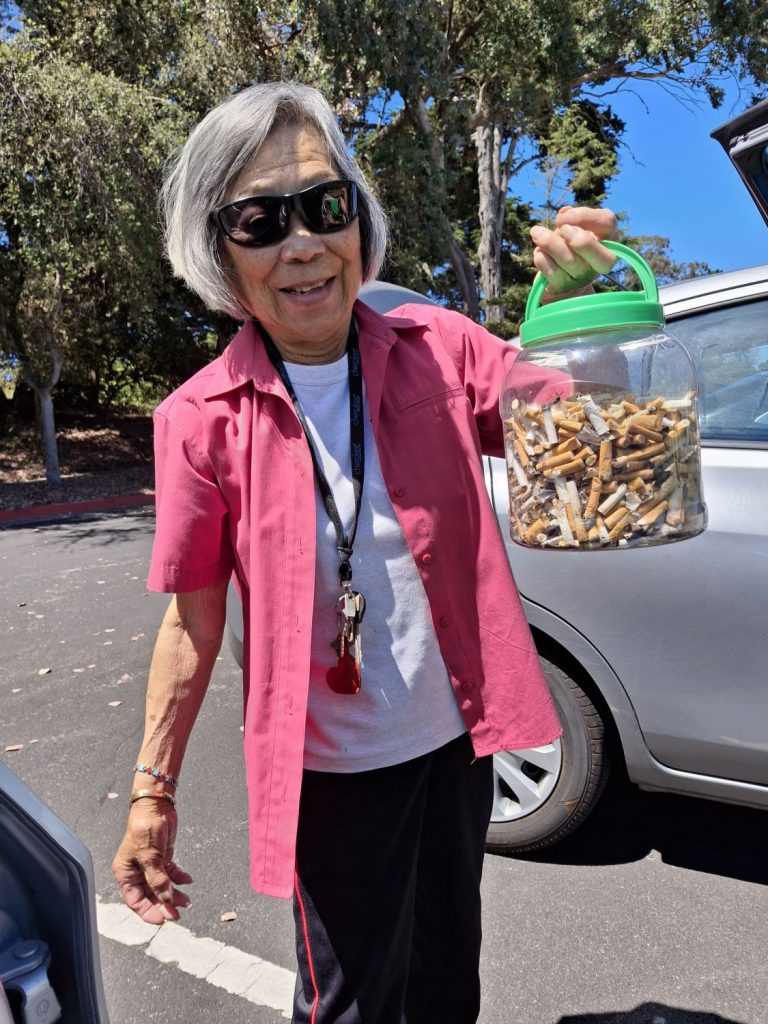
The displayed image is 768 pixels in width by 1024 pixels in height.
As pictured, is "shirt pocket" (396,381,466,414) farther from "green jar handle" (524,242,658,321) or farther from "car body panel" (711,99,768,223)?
"car body panel" (711,99,768,223)

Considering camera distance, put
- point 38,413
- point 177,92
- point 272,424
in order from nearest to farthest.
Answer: point 272,424, point 177,92, point 38,413

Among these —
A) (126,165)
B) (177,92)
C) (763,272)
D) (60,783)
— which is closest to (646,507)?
(763,272)

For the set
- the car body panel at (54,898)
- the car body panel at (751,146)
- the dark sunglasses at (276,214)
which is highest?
the car body panel at (751,146)

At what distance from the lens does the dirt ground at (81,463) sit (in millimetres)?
16062

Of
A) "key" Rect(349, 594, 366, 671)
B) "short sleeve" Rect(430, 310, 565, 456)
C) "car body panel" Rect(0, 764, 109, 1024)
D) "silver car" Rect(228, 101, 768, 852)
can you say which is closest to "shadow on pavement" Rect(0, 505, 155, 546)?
"silver car" Rect(228, 101, 768, 852)

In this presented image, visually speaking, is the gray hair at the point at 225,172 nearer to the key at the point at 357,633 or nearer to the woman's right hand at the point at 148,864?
the key at the point at 357,633

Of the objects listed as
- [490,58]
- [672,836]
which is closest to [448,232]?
[490,58]

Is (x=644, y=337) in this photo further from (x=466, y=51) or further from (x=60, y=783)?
(x=466, y=51)

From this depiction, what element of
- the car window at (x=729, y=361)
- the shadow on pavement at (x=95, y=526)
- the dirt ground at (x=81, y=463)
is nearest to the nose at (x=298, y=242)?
the car window at (x=729, y=361)

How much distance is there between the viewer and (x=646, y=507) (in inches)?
53.2

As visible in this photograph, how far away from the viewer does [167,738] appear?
1558 millimetres

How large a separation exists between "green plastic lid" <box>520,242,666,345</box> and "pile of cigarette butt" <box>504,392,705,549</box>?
13 centimetres

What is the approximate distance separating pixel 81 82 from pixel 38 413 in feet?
33.3

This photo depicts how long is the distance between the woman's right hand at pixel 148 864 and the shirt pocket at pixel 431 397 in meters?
0.84
